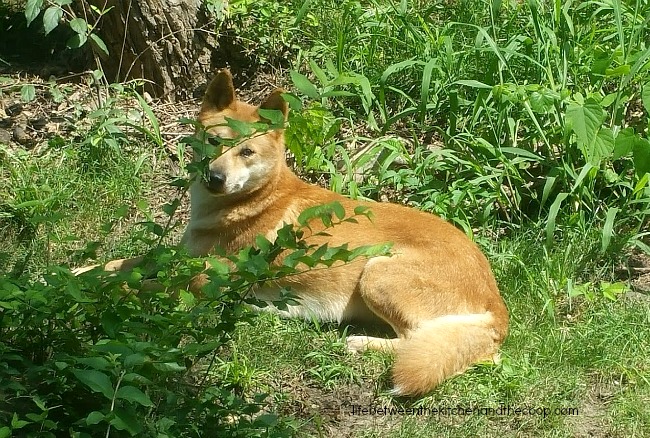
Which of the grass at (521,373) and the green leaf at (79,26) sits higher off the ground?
the green leaf at (79,26)

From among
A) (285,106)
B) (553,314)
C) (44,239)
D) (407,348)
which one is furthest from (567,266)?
(44,239)

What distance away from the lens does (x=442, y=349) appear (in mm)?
4715

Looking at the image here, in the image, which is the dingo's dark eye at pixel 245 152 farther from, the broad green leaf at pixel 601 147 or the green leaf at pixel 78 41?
the broad green leaf at pixel 601 147

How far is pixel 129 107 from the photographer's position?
6.99 metres

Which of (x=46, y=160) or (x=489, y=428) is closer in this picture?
(x=489, y=428)

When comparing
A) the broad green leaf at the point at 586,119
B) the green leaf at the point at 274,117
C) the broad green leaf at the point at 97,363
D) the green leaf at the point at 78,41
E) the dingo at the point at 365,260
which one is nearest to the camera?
the broad green leaf at the point at 97,363

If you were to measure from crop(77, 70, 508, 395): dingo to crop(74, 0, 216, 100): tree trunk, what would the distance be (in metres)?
1.65

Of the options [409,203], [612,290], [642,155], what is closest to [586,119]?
[642,155]

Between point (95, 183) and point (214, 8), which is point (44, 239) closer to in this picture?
point (95, 183)

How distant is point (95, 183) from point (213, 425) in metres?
3.04

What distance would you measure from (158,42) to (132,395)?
4.47 meters

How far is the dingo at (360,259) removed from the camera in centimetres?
505

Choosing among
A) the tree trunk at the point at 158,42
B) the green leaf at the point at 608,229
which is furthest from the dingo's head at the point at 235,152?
the green leaf at the point at 608,229

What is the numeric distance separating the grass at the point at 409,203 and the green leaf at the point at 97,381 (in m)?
0.17
